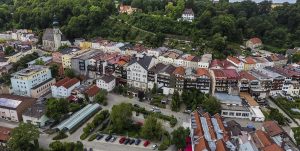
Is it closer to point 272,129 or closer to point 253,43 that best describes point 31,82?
point 272,129

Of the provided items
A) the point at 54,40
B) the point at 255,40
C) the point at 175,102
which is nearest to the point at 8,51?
the point at 54,40

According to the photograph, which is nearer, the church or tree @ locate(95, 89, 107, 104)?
tree @ locate(95, 89, 107, 104)

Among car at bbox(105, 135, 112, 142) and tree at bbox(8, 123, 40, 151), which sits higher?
tree at bbox(8, 123, 40, 151)

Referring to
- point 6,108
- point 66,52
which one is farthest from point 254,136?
point 66,52

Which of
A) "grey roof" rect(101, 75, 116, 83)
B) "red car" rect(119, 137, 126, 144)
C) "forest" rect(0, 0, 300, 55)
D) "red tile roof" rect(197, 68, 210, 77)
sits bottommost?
"red car" rect(119, 137, 126, 144)

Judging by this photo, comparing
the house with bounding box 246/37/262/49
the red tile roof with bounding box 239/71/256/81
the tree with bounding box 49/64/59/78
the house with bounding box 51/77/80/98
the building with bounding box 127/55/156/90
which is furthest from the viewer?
the house with bounding box 246/37/262/49

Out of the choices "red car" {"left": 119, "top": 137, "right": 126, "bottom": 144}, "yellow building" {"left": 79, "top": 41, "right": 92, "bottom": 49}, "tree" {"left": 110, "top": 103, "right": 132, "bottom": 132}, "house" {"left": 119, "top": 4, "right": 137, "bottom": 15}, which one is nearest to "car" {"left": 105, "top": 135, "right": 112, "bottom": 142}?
"tree" {"left": 110, "top": 103, "right": 132, "bottom": 132}

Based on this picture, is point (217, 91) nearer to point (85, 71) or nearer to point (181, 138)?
point (181, 138)

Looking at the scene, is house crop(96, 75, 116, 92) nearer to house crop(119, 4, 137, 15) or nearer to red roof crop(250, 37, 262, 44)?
house crop(119, 4, 137, 15)
